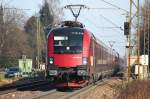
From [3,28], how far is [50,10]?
49.4 feet

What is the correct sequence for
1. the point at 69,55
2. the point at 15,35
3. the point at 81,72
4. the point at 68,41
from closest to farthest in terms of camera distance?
the point at 81,72 → the point at 69,55 → the point at 68,41 → the point at 15,35

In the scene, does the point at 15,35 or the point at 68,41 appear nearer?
the point at 68,41

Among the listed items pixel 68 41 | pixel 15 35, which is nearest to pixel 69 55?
pixel 68 41

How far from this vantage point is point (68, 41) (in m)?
30.8

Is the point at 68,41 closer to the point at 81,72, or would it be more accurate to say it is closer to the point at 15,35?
the point at 81,72

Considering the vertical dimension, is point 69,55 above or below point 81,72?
above

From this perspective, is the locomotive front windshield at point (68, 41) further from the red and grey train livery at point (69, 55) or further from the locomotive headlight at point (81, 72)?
the locomotive headlight at point (81, 72)

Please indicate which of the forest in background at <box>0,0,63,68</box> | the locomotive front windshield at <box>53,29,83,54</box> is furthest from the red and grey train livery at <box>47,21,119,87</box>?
the forest in background at <box>0,0,63,68</box>

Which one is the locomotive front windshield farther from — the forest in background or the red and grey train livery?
the forest in background

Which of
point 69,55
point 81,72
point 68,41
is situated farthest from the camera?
point 68,41

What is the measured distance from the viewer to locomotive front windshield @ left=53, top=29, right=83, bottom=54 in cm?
3056

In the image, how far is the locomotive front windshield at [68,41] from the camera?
3056cm

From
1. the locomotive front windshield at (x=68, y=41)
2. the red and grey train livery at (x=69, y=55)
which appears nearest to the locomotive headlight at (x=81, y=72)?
the red and grey train livery at (x=69, y=55)

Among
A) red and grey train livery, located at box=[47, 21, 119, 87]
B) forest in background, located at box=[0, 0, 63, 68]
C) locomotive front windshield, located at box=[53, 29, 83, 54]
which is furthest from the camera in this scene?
forest in background, located at box=[0, 0, 63, 68]
